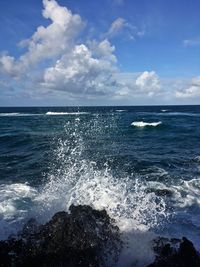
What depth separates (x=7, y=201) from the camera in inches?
463

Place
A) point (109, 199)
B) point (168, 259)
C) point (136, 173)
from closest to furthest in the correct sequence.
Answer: point (168, 259) → point (109, 199) → point (136, 173)

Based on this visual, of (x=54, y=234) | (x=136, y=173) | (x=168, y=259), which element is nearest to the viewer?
(x=168, y=259)

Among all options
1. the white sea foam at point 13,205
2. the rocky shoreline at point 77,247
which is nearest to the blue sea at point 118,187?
the white sea foam at point 13,205

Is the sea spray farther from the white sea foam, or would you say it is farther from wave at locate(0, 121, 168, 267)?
the white sea foam

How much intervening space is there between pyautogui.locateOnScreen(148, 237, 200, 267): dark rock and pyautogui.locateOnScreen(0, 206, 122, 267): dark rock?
3.28 feet

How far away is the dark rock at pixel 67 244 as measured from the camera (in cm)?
677

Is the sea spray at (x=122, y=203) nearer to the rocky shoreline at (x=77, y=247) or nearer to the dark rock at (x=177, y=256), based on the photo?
the rocky shoreline at (x=77, y=247)

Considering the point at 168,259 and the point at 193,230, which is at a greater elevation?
the point at 168,259

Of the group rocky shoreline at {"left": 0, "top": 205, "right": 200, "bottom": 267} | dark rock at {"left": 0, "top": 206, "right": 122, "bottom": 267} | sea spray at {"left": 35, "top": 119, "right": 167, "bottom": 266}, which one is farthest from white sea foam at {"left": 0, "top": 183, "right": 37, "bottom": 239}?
rocky shoreline at {"left": 0, "top": 205, "right": 200, "bottom": 267}

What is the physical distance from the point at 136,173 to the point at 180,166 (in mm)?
2819

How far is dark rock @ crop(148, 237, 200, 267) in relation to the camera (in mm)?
6590

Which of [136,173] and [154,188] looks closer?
[154,188]

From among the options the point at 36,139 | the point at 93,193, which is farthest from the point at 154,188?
the point at 36,139

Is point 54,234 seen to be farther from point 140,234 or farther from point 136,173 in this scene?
point 136,173
